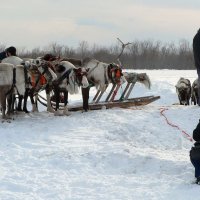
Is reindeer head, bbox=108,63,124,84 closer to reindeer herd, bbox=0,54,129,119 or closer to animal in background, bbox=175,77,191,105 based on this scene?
reindeer herd, bbox=0,54,129,119

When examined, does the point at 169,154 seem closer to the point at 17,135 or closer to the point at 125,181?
the point at 125,181

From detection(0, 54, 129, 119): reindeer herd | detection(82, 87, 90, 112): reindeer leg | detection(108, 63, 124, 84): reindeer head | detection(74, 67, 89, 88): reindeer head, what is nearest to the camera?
detection(0, 54, 129, 119): reindeer herd

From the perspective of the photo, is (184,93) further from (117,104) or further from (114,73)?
(117,104)

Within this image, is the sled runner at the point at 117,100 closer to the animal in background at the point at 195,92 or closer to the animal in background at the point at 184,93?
the animal in background at the point at 195,92

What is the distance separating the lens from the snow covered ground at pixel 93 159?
19.6 feet

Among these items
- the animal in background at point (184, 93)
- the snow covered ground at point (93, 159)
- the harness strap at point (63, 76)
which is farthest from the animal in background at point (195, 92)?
the harness strap at point (63, 76)

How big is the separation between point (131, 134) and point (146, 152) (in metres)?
2.42

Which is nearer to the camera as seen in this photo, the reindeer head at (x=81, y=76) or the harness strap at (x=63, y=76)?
the harness strap at (x=63, y=76)

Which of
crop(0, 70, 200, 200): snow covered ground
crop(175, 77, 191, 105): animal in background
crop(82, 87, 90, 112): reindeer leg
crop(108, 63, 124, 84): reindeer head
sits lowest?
crop(175, 77, 191, 105): animal in background

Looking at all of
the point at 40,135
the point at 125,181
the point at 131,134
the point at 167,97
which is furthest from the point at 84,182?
the point at 167,97

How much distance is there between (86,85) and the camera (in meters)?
12.4

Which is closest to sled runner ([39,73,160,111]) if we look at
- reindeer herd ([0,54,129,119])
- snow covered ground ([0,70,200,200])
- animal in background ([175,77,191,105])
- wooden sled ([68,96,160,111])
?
wooden sled ([68,96,160,111])

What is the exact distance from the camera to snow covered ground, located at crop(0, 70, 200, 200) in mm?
5973

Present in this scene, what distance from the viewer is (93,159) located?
7512 millimetres
